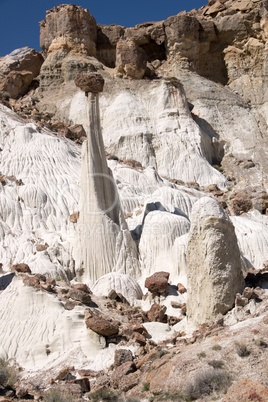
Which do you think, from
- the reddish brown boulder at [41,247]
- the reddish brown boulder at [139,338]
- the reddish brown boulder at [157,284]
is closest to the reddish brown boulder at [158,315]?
the reddish brown boulder at [157,284]

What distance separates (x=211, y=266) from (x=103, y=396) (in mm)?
5433

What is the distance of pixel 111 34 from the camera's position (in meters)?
57.2

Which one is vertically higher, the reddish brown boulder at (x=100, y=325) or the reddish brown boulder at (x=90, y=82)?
the reddish brown boulder at (x=90, y=82)

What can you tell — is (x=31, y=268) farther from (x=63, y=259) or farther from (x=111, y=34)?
(x=111, y=34)

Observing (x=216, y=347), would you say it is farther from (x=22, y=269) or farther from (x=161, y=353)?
(x=22, y=269)

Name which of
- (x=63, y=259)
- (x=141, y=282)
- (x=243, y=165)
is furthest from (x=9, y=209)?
(x=243, y=165)

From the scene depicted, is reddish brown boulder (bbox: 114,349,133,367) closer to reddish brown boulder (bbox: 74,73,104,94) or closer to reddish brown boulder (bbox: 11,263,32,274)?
reddish brown boulder (bbox: 11,263,32,274)

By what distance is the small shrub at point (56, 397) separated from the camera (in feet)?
38.3

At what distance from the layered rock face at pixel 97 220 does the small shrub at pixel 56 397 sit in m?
13.1

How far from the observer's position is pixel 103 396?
38.9 ft

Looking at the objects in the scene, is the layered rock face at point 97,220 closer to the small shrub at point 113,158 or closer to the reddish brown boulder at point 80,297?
the reddish brown boulder at point 80,297

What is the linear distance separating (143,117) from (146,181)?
1041 centimetres

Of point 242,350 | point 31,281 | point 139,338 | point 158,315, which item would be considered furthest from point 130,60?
point 242,350

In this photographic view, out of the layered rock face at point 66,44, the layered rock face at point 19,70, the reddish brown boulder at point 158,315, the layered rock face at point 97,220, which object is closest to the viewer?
the reddish brown boulder at point 158,315
